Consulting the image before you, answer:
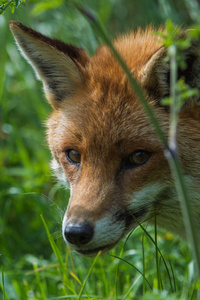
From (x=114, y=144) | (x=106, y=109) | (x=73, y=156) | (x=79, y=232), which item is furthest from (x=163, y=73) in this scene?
(x=79, y=232)

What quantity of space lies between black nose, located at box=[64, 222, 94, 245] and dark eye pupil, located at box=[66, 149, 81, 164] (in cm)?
80

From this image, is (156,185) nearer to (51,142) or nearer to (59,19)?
(51,142)

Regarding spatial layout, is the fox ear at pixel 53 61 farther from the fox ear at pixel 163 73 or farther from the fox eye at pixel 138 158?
the fox eye at pixel 138 158

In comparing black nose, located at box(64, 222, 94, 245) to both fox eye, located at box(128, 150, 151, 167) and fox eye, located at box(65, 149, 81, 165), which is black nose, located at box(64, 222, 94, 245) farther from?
fox eye, located at box(65, 149, 81, 165)

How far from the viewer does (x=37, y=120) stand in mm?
7066

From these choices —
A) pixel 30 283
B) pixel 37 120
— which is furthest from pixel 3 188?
pixel 37 120

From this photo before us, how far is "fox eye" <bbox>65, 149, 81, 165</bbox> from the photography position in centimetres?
355

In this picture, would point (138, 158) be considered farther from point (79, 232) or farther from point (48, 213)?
point (48, 213)

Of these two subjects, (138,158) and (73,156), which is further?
(73,156)

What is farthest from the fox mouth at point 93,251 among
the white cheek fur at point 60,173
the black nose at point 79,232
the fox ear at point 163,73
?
the fox ear at point 163,73

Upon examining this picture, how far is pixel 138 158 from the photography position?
3240 mm

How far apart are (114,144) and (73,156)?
501mm

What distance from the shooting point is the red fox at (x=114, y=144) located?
2992 millimetres

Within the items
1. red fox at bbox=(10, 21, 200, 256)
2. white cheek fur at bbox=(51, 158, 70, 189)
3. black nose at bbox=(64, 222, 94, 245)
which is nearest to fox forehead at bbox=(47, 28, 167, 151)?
red fox at bbox=(10, 21, 200, 256)
